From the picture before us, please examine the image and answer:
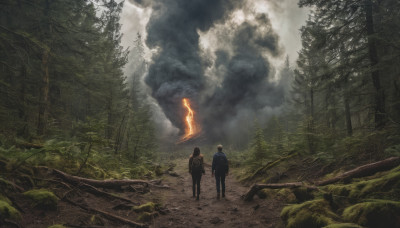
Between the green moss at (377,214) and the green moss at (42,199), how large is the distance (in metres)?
5.08

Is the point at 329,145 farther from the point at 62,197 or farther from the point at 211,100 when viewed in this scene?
the point at 211,100

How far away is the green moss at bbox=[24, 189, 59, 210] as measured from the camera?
350 centimetres

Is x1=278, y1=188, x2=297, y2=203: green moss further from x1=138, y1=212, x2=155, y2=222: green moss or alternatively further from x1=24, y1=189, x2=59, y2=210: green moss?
x1=24, y1=189, x2=59, y2=210: green moss

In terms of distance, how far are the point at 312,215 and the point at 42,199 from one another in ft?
15.9

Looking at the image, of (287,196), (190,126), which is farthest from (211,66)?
(287,196)

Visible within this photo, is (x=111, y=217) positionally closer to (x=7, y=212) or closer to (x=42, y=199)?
(x=42, y=199)

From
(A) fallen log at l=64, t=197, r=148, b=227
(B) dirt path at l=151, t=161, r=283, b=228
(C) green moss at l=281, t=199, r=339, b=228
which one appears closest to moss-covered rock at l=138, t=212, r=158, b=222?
(B) dirt path at l=151, t=161, r=283, b=228

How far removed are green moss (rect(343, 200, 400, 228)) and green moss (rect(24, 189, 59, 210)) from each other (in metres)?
5.08

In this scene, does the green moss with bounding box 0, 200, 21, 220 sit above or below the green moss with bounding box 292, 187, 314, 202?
above

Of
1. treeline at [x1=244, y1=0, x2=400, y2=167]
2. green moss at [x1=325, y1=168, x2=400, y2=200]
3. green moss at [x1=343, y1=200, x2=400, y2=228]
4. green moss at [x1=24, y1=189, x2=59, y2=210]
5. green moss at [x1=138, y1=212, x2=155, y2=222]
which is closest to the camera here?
green moss at [x1=343, y1=200, x2=400, y2=228]

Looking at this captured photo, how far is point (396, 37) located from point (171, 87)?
105ft

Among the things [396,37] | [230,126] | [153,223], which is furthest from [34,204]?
[230,126]

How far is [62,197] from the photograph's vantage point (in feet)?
13.4

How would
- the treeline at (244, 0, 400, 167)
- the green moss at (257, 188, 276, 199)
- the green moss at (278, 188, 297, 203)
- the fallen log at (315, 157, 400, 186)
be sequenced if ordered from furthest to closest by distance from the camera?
1. the treeline at (244, 0, 400, 167)
2. the green moss at (257, 188, 276, 199)
3. the green moss at (278, 188, 297, 203)
4. the fallen log at (315, 157, 400, 186)
